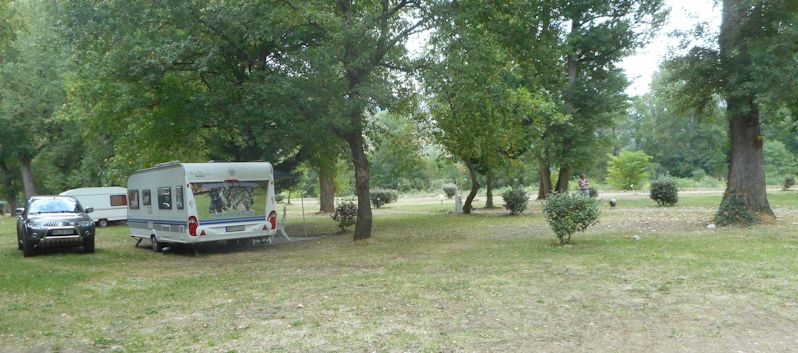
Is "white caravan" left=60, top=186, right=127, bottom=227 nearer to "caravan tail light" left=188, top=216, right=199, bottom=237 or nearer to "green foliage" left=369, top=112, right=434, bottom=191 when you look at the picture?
"green foliage" left=369, top=112, right=434, bottom=191

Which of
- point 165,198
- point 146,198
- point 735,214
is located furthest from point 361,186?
point 735,214

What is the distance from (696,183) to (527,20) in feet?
147

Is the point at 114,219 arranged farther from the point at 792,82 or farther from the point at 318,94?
the point at 792,82

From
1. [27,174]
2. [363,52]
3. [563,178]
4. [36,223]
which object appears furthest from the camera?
[27,174]

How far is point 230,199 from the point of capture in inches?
534

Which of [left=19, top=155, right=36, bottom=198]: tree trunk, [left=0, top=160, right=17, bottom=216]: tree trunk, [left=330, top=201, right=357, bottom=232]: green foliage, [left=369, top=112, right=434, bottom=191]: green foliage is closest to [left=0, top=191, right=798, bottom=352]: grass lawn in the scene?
[left=330, top=201, right=357, bottom=232]: green foliage

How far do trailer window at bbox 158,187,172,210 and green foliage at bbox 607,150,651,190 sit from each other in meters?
42.0

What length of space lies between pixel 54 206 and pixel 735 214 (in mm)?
17986

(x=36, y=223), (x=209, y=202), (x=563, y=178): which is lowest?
(x=36, y=223)

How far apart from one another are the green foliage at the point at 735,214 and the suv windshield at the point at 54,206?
1720 centimetres

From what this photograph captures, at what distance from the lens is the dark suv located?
1322 centimetres

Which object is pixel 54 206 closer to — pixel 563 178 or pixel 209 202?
pixel 209 202

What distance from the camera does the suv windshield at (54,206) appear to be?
45.8ft

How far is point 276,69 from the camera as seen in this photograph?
14242 millimetres
